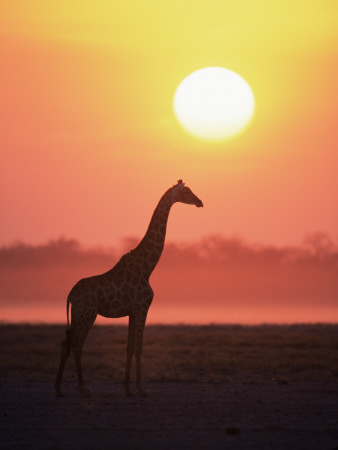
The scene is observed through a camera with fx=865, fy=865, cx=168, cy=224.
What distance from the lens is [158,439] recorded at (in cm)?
1423

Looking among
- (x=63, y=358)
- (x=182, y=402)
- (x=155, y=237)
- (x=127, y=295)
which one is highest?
(x=155, y=237)

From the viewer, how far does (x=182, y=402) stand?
61.9 feet

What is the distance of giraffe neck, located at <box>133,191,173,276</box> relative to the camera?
21.1m

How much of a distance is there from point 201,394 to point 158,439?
6441 millimetres

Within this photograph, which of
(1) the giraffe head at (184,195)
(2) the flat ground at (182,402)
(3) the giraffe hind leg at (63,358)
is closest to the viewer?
(2) the flat ground at (182,402)

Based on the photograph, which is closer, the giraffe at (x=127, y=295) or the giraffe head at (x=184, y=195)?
the giraffe at (x=127, y=295)

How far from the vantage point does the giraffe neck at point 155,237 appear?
21094 millimetres

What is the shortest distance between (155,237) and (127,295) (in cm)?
173

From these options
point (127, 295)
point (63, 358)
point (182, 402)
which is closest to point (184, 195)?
point (127, 295)

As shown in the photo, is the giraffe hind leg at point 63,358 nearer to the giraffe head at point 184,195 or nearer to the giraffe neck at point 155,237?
the giraffe neck at point 155,237

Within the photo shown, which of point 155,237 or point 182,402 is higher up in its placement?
point 155,237

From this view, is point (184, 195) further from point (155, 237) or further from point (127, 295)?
point (127, 295)

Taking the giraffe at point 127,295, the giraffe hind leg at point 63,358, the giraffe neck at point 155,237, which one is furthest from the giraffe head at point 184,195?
the giraffe hind leg at point 63,358

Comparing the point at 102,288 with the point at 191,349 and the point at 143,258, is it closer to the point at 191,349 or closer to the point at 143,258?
the point at 143,258
